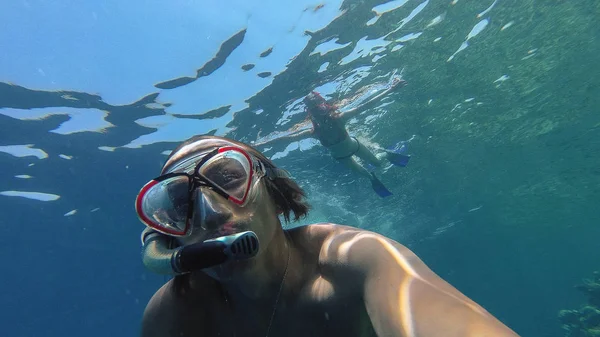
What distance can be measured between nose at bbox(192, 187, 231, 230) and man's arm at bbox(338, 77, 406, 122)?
13.8 meters

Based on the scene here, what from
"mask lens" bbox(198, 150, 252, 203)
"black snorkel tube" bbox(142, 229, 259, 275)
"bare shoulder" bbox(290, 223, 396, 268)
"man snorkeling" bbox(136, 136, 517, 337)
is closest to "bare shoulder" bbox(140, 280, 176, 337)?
"man snorkeling" bbox(136, 136, 517, 337)

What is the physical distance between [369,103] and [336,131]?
7.09ft

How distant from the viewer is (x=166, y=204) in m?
2.66

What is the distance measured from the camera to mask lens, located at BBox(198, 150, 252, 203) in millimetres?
2623

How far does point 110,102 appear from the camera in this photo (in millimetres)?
11695

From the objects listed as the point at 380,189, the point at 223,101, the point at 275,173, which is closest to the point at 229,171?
the point at 275,173

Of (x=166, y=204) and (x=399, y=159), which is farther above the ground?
(x=166, y=204)

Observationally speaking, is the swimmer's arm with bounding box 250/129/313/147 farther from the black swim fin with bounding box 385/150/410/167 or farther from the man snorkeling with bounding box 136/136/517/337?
the man snorkeling with bounding box 136/136/517/337

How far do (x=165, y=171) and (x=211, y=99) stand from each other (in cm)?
1075

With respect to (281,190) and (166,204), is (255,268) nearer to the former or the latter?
(166,204)

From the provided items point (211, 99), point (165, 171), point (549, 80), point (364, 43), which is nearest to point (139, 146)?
point (211, 99)

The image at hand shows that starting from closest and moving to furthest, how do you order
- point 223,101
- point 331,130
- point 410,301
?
point 410,301
point 223,101
point 331,130

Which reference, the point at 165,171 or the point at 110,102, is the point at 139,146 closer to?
the point at 110,102

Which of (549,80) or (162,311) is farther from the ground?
(162,311)
